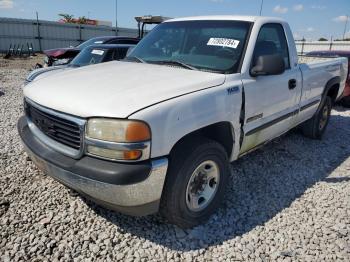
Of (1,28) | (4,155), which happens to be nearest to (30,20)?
(1,28)

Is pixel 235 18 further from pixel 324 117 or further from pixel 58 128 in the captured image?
pixel 324 117

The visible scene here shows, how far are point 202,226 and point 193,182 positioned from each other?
0.46m

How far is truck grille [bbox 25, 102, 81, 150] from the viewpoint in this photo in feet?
7.65

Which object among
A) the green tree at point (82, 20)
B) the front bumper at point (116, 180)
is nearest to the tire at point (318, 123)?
the front bumper at point (116, 180)

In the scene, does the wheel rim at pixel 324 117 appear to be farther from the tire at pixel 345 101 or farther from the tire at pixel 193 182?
the tire at pixel 193 182

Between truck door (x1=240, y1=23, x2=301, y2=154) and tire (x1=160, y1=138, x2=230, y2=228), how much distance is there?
494mm

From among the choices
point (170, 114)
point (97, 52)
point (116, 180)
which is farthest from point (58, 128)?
point (97, 52)

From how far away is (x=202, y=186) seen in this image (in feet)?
9.55

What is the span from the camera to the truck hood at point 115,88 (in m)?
2.25

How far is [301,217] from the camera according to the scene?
3113 mm

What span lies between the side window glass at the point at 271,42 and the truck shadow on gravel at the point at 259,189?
1369mm

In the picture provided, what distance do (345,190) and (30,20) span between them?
23.7 meters

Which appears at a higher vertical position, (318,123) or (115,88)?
(115,88)

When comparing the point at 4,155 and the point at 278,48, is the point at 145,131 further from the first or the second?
the point at 4,155
